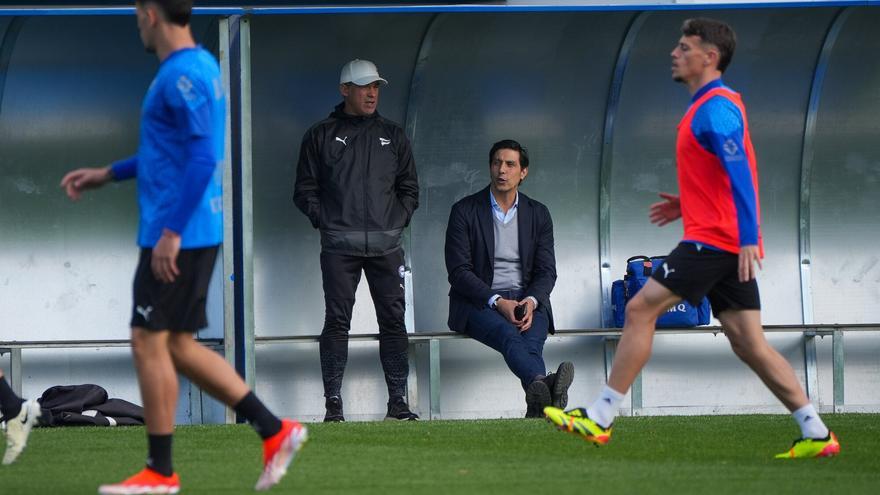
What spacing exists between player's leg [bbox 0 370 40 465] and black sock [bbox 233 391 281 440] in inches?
57.8

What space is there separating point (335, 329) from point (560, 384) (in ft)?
4.28

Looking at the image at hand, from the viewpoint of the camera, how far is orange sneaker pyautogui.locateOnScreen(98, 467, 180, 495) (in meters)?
4.74

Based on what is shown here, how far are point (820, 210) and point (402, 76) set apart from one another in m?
2.89

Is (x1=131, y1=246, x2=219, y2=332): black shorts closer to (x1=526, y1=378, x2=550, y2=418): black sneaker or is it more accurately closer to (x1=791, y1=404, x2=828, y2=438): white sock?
(x1=791, y1=404, x2=828, y2=438): white sock

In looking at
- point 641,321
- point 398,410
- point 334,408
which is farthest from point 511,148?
point 641,321

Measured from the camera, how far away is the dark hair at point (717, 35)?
609 centimetres

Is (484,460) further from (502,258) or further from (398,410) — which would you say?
(502,258)

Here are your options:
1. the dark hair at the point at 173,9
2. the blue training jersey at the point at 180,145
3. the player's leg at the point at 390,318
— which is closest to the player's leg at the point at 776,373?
the blue training jersey at the point at 180,145

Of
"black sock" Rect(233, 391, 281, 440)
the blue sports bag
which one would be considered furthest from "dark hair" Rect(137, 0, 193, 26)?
the blue sports bag

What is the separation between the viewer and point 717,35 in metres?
6.10

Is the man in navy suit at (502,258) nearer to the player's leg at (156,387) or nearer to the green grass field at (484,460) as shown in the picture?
the green grass field at (484,460)

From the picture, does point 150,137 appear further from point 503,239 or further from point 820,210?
point 820,210

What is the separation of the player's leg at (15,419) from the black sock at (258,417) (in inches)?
57.8

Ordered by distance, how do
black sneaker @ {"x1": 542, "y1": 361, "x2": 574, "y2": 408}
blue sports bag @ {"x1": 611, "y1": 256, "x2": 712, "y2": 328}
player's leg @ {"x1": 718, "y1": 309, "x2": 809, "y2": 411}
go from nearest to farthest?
player's leg @ {"x1": 718, "y1": 309, "x2": 809, "y2": 411}, black sneaker @ {"x1": 542, "y1": 361, "x2": 574, "y2": 408}, blue sports bag @ {"x1": 611, "y1": 256, "x2": 712, "y2": 328}
